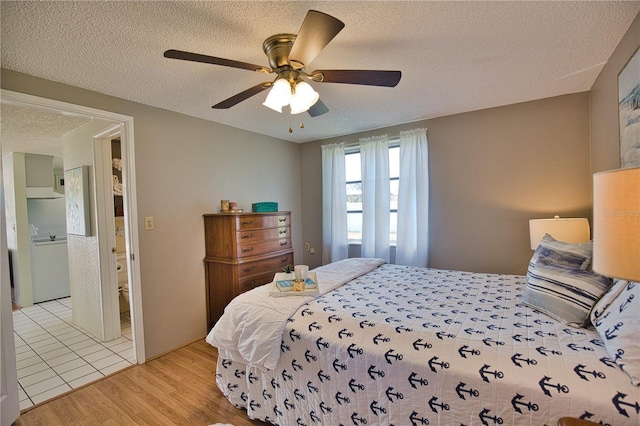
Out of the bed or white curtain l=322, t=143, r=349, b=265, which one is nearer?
the bed

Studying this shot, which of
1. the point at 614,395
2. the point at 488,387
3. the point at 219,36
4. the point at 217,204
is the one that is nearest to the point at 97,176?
the point at 217,204

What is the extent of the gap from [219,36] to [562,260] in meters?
2.36

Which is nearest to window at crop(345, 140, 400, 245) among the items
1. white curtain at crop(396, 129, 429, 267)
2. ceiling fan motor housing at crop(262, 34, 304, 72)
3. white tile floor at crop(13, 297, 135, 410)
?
white curtain at crop(396, 129, 429, 267)

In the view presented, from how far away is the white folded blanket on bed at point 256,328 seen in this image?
1.67m

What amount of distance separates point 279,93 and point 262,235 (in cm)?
193

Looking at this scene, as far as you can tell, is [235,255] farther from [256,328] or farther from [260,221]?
[256,328]

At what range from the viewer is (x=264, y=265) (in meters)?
3.17

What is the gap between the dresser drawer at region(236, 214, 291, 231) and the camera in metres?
2.94

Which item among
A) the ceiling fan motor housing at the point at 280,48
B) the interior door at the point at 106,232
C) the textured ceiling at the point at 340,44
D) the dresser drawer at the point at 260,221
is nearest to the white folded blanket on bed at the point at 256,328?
the dresser drawer at the point at 260,221

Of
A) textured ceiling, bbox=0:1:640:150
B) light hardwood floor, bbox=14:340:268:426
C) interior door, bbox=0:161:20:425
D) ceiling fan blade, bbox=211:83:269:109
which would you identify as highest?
textured ceiling, bbox=0:1:640:150

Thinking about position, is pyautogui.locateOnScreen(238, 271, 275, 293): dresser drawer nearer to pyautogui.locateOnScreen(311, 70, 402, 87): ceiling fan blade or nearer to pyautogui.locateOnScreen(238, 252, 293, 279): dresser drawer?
pyautogui.locateOnScreen(238, 252, 293, 279): dresser drawer

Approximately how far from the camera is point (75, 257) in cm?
329

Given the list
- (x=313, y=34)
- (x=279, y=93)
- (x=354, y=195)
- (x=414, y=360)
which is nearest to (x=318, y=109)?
(x=279, y=93)

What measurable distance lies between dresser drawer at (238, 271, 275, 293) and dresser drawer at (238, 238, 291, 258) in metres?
0.25
